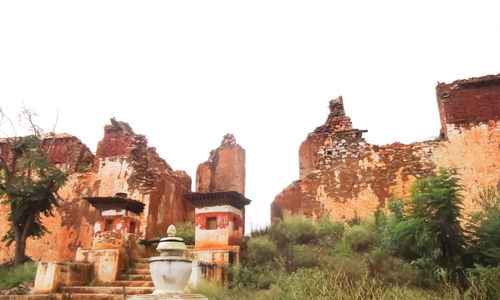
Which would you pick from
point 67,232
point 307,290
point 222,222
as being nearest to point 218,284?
point 222,222

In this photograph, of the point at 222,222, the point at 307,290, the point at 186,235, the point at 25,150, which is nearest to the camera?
the point at 307,290

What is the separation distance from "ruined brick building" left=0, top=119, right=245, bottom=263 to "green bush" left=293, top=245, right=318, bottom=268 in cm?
774

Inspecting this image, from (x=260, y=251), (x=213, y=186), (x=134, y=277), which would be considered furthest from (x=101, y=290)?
(x=213, y=186)

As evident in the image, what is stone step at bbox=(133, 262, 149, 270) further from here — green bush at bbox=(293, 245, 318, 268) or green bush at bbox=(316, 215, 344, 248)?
green bush at bbox=(316, 215, 344, 248)

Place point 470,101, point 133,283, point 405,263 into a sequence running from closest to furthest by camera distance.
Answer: point 405,263, point 133,283, point 470,101

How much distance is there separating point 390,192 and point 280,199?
491 cm

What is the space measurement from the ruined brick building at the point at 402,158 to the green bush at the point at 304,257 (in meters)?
4.09

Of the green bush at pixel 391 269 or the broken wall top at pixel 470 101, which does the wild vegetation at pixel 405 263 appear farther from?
the broken wall top at pixel 470 101

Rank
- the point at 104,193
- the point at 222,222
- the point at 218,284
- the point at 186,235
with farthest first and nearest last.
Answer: the point at 104,193 → the point at 186,235 → the point at 222,222 → the point at 218,284

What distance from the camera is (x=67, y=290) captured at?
33.0 ft

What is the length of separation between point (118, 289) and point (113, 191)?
904 cm

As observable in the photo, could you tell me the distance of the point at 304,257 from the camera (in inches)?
418

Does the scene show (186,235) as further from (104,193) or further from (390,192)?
(390,192)

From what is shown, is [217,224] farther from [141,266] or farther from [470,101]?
[470,101]
